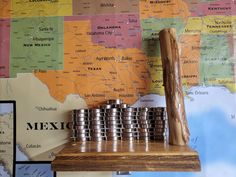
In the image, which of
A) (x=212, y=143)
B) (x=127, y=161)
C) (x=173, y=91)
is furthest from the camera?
(x=212, y=143)

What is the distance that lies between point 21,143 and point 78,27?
0.62 m

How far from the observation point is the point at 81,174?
126cm

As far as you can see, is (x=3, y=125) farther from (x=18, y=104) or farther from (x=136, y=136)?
(x=136, y=136)

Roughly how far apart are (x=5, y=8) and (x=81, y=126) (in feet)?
2.32

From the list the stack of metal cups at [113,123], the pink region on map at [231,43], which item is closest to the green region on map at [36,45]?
the stack of metal cups at [113,123]

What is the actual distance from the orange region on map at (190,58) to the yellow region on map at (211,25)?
0.12 ft

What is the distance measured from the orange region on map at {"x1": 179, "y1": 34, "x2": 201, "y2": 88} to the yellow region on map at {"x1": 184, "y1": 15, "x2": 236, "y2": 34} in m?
0.04

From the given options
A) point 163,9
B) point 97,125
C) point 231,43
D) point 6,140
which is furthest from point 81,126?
point 231,43

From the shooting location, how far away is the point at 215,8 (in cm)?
131

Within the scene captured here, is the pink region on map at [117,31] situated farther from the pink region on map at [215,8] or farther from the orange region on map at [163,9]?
the pink region on map at [215,8]

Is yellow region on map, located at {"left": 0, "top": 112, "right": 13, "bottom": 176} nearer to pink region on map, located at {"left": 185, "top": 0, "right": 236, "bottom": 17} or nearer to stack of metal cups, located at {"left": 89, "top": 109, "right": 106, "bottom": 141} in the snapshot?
stack of metal cups, located at {"left": 89, "top": 109, "right": 106, "bottom": 141}

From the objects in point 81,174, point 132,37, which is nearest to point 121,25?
point 132,37

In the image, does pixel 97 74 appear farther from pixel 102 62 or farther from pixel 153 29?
pixel 153 29

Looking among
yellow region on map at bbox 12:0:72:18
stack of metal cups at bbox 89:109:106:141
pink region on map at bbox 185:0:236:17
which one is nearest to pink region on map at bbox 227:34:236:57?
pink region on map at bbox 185:0:236:17
